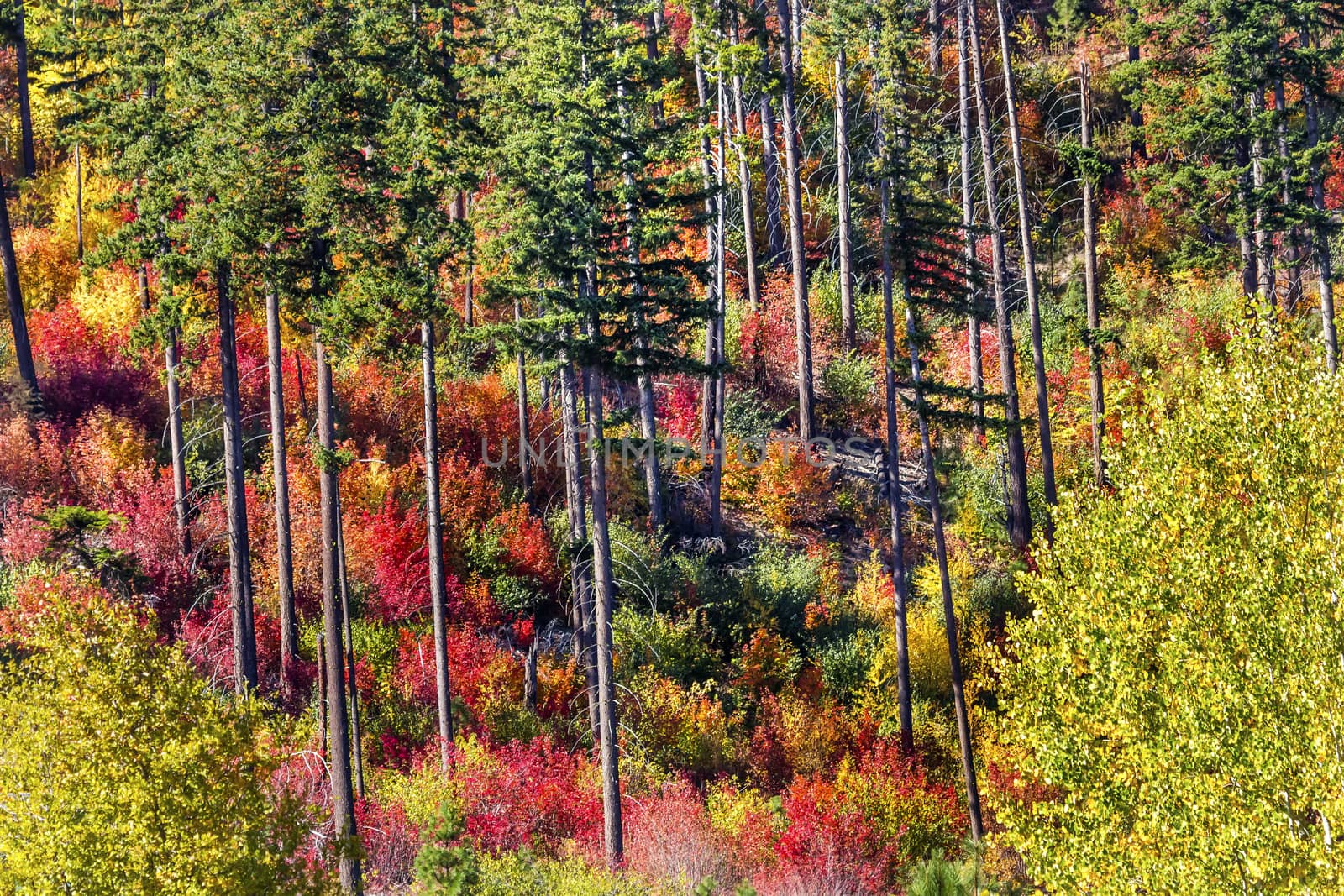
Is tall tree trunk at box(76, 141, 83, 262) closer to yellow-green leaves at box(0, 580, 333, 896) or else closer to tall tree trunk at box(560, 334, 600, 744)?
tall tree trunk at box(560, 334, 600, 744)

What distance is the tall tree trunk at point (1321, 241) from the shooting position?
2816 centimetres

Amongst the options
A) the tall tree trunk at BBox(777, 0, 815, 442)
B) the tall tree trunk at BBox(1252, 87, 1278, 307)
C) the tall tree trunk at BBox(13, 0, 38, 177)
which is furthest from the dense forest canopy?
the tall tree trunk at BBox(13, 0, 38, 177)

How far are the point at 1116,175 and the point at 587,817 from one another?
3406cm

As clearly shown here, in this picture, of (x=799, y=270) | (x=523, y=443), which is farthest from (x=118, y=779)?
(x=799, y=270)

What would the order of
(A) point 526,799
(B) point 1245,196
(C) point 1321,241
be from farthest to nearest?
(B) point 1245,196 → (C) point 1321,241 → (A) point 526,799

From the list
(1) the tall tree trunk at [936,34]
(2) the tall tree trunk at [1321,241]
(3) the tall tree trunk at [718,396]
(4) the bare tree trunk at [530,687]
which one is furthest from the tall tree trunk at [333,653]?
(1) the tall tree trunk at [936,34]

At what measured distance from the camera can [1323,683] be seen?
40.7 feet

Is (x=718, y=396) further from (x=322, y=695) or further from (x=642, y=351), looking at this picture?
(x=322, y=695)

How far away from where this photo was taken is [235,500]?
824 inches

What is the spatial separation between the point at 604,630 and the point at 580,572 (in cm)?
424

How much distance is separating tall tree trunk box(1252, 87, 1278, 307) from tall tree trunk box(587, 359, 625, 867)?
779 inches

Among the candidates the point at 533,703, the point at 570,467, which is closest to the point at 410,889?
the point at 533,703

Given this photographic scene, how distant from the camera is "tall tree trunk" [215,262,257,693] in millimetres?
20719

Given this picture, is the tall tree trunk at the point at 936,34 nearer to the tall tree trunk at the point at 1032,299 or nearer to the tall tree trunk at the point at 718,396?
the tall tree trunk at the point at 1032,299
